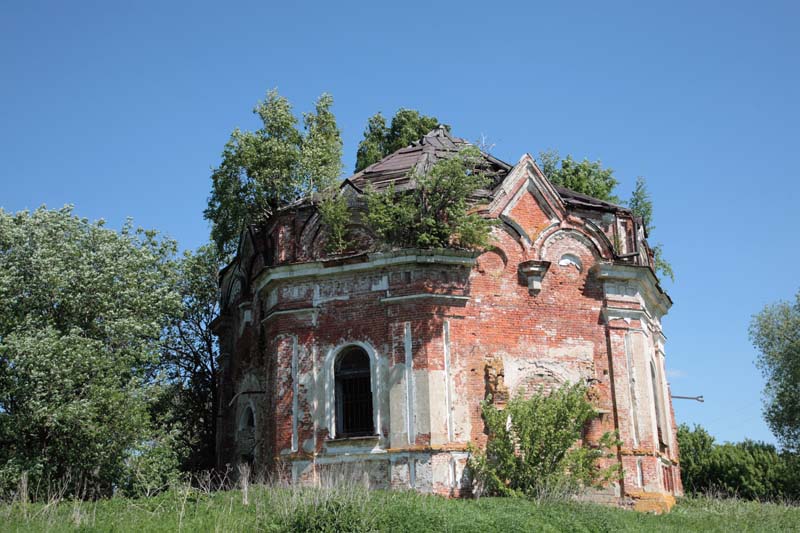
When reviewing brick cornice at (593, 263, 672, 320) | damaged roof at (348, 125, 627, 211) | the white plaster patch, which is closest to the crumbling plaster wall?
the white plaster patch

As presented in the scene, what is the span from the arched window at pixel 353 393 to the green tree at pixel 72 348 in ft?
14.7

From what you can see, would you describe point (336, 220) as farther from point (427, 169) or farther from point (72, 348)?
point (72, 348)

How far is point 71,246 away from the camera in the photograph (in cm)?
1947

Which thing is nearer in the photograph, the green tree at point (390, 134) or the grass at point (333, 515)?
the grass at point (333, 515)

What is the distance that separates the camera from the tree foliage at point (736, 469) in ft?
113

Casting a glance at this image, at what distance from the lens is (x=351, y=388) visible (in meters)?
19.5

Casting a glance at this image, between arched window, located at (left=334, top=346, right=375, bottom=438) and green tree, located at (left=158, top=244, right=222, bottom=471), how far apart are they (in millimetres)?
6611

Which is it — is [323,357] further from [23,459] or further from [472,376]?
[23,459]

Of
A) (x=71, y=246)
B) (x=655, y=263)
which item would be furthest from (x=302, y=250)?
(x=655, y=263)

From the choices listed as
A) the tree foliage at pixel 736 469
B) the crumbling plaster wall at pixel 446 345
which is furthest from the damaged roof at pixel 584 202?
the tree foliage at pixel 736 469

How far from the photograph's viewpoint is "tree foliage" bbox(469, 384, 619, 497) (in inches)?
696

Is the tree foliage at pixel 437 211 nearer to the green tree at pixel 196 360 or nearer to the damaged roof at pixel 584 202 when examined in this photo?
the damaged roof at pixel 584 202

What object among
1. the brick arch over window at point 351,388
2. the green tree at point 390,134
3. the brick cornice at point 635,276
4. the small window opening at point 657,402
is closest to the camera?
the brick arch over window at point 351,388

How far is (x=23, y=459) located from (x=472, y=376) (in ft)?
32.4
